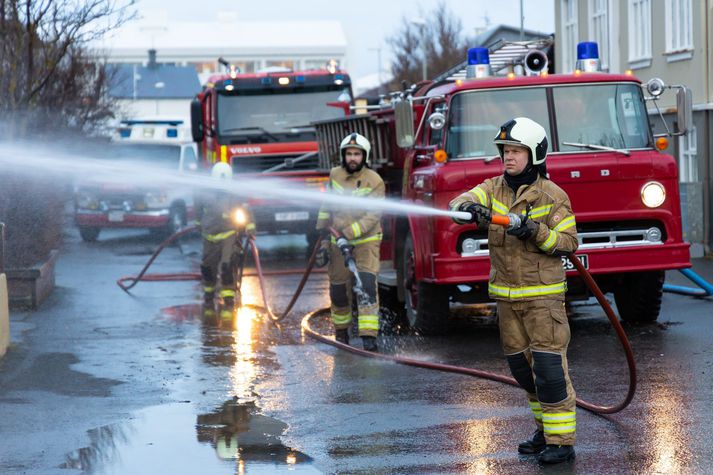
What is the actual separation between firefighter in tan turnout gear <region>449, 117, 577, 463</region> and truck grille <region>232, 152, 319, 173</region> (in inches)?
526

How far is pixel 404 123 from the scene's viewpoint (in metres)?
11.3

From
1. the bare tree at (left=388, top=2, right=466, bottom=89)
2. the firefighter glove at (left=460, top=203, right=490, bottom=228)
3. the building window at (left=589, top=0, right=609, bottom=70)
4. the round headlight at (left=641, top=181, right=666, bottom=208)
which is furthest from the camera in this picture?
the bare tree at (left=388, top=2, right=466, bottom=89)

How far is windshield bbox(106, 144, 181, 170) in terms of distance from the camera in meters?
26.9

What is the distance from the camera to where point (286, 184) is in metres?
19.3

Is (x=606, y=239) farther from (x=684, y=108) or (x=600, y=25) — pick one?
(x=600, y=25)

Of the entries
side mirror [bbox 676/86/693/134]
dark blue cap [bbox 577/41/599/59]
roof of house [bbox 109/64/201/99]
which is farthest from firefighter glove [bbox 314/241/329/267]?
roof of house [bbox 109/64/201/99]

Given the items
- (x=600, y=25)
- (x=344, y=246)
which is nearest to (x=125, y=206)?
(x=600, y=25)

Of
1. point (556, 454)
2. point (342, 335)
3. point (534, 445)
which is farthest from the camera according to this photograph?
point (342, 335)

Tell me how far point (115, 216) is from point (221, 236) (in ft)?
38.5

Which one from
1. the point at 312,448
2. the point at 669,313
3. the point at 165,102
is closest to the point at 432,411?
the point at 312,448

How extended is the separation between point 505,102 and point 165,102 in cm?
7059

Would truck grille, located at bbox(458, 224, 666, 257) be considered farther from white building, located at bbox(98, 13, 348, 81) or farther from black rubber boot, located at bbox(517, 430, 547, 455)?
white building, located at bbox(98, 13, 348, 81)

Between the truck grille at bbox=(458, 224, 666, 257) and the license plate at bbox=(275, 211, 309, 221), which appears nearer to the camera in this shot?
the truck grille at bbox=(458, 224, 666, 257)

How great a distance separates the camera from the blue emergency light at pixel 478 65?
1159 centimetres
